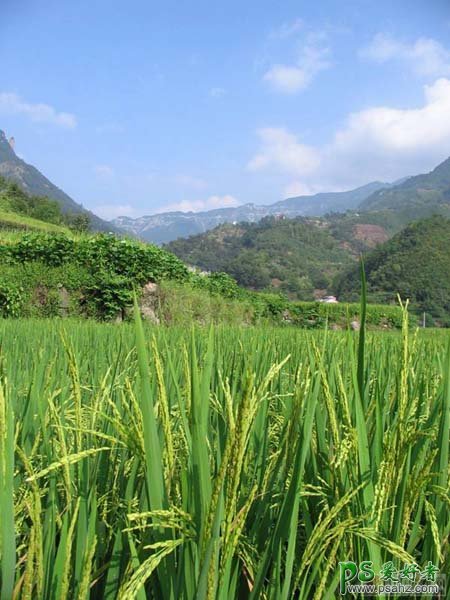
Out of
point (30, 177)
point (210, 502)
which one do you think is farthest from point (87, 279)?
point (30, 177)

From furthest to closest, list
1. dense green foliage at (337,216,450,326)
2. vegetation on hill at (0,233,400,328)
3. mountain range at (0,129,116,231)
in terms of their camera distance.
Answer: mountain range at (0,129,116,231) < dense green foliage at (337,216,450,326) < vegetation on hill at (0,233,400,328)

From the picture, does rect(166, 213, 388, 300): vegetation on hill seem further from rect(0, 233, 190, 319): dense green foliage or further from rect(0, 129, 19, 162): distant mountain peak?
rect(0, 129, 19, 162): distant mountain peak

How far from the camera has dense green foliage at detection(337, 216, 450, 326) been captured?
41.9m

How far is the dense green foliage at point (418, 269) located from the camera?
41.9 metres

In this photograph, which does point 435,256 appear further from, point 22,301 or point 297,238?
point 22,301

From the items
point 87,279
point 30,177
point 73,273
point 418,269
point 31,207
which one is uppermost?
point 30,177

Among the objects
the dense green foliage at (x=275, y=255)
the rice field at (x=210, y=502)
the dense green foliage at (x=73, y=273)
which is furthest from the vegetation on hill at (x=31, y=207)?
the rice field at (x=210, y=502)

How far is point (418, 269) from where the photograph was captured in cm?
4453

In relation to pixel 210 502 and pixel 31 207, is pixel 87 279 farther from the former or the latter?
Answer: pixel 31 207

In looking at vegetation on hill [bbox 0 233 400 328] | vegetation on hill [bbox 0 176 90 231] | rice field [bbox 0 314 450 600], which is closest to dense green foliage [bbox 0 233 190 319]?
vegetation on hill [bbox 0 233 400 328]

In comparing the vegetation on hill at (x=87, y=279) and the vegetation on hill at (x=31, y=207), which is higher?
the vegetation on hill at (x=31, y=207)

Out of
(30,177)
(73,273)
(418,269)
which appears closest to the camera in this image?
(73,273)

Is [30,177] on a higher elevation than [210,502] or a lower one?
higher

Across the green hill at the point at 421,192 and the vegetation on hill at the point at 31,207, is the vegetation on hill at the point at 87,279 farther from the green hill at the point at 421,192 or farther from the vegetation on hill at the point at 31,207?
the green hill at the point at 421,192
